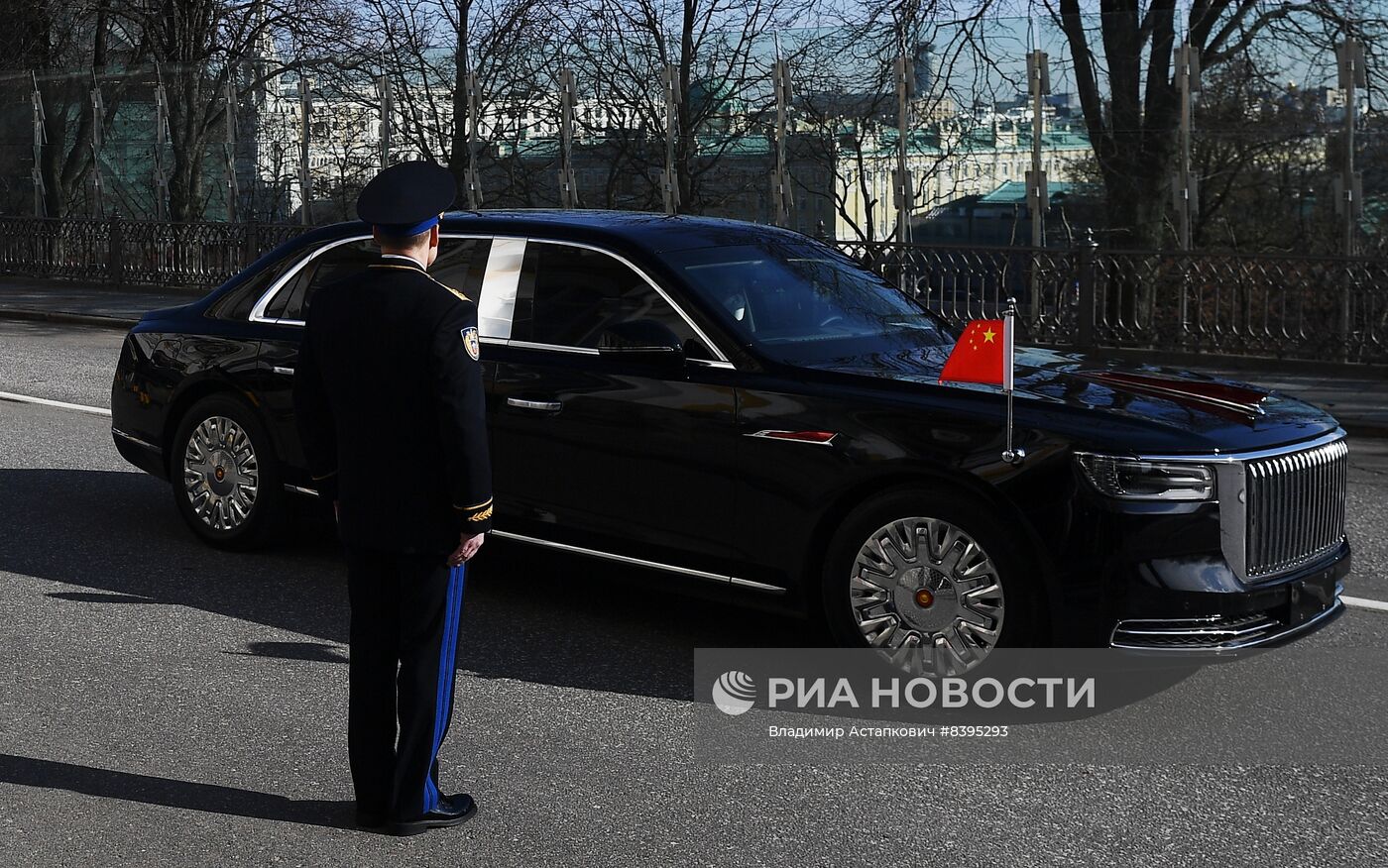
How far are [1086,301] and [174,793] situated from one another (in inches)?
519

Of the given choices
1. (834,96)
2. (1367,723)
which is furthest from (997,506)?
(834,96)

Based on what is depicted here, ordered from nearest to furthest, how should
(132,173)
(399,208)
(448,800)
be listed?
(399,208) → (448,800) → (132,173)

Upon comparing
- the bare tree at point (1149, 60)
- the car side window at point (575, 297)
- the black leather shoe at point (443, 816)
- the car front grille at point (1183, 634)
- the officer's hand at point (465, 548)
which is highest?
the bare tree at point (1149, 60)

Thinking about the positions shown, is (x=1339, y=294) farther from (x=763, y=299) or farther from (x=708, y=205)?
(x=763, y=299)

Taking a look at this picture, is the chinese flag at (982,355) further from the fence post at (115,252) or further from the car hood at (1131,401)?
the fence post at (115,252)

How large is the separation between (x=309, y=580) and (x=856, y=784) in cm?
312

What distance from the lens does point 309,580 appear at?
7.07 metres

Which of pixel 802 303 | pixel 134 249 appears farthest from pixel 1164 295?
pixel 134 249

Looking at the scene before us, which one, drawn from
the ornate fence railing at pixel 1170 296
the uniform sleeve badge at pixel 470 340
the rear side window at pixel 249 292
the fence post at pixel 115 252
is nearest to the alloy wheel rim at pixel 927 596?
the uniform sleeve badge at pixel 470 340

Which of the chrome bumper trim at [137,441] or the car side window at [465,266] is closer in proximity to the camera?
the car side window at [465,266]

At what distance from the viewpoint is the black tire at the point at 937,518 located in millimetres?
5281

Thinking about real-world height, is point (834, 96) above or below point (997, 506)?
above

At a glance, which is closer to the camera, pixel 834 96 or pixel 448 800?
pixel 448 800

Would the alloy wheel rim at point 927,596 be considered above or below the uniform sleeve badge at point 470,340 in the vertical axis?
below
